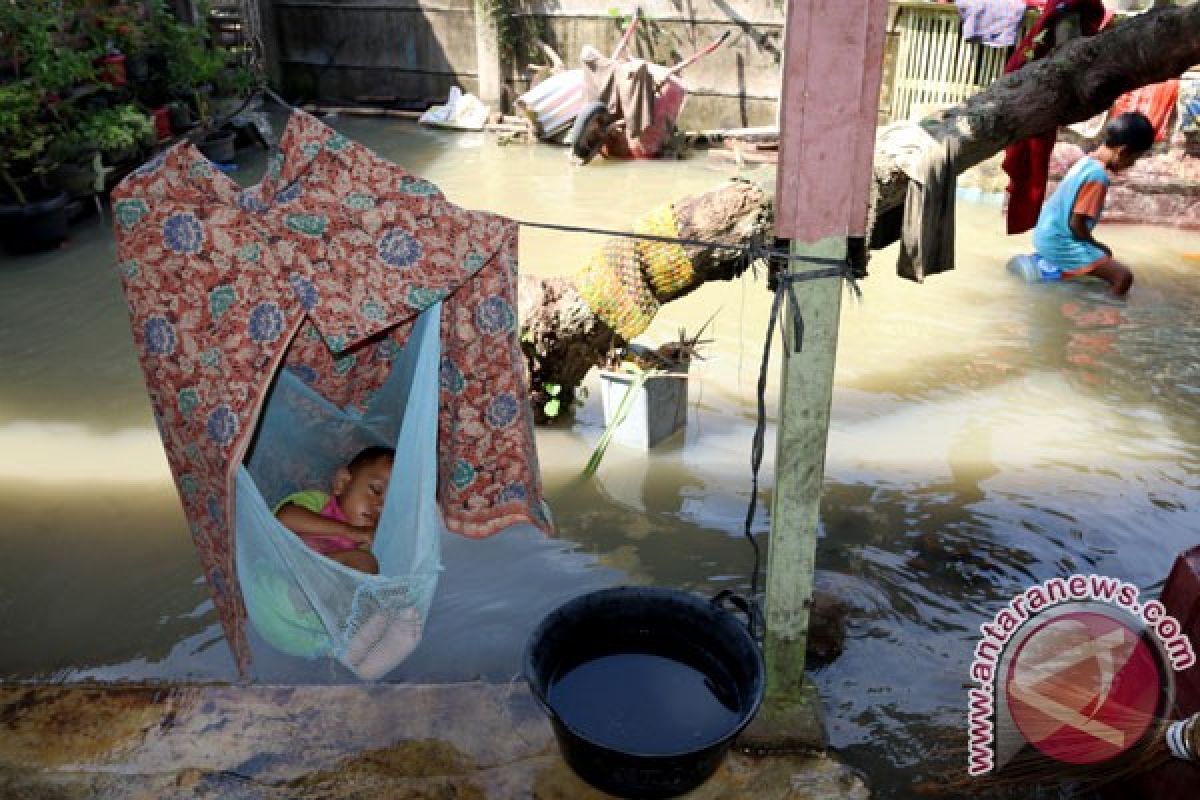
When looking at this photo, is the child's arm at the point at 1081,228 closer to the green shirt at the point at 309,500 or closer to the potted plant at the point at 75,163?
the green shirt at the point at 309,500

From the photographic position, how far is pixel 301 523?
265 cm

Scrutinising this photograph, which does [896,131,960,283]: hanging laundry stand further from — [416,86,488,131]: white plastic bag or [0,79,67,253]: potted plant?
[416,86,488,131]: white plastic bag

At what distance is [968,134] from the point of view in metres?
3.29

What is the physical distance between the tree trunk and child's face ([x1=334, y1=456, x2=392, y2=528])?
1.32 meters

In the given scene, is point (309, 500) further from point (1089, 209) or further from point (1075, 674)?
point (1089, 209)

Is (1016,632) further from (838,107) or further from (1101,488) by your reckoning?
(1101,488)

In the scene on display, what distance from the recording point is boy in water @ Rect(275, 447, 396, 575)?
2.64m

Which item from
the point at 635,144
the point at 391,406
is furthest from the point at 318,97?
the point at 391,406

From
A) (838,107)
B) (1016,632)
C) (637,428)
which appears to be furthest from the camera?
(637,428)

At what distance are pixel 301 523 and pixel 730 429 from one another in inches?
87.9

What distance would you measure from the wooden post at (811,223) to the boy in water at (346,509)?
1111mm

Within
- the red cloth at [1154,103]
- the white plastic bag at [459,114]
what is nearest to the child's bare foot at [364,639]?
the red cloth at [1154,103]

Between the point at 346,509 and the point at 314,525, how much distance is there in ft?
0.45

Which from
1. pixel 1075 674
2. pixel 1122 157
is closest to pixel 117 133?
pixel 1122 157
